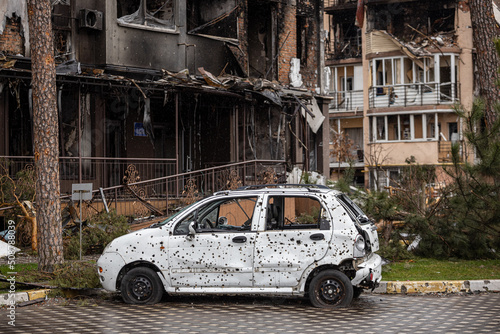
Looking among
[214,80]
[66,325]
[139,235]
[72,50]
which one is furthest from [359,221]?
[72,50]

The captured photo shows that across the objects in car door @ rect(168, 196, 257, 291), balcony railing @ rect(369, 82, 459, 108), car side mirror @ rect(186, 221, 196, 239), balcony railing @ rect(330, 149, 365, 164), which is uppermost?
balcony railing @ rect(369, 82, 459, 108)

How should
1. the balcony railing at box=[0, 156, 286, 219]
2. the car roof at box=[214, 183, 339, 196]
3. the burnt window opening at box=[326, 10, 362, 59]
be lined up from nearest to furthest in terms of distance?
the car roof at box=[214, 183, 339, 196]
the balcony railing at box=[0, 156, 286, 219]
the burnt window opening at box=[326, 10, 362, 59]

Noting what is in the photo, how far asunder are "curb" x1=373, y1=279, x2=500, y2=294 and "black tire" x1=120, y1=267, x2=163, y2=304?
354cm

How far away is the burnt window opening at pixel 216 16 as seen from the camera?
23.0 meters

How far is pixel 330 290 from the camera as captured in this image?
9867 mm

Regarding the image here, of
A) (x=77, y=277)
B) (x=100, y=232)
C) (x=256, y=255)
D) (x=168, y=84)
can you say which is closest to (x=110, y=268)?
(x=77, y=277)

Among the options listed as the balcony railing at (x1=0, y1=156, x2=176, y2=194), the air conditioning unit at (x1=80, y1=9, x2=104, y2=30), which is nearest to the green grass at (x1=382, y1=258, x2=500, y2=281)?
the balcony railing at (x1=0, y1=156, x2=176, y2=194)

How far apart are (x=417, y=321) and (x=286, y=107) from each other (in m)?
16.6

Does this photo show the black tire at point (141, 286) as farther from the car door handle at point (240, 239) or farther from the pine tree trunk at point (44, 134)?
the pine tree trunk at point (44, 134)

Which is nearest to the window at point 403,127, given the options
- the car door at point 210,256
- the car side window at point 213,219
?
the car side window at point 213,219

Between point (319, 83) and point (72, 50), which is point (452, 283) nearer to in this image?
point (72, 50)

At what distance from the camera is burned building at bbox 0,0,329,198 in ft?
61.0

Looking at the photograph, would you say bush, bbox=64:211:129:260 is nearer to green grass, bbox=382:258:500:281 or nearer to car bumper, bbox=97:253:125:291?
car bumper, bbox=97:253:125:291

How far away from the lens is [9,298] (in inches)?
408
